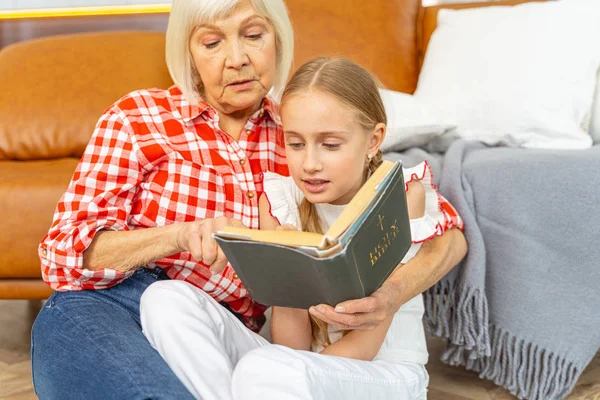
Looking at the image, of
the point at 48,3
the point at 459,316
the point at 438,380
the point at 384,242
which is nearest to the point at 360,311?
the point at 384,242

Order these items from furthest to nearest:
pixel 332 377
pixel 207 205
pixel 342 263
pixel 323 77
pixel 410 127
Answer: pixel 410 127 → pixel 207 205 → pixel 323 77 → pixel 332 377 → pixel 342 263

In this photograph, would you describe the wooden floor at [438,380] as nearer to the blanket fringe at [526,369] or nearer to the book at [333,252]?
the blanket fringe at [526,369]

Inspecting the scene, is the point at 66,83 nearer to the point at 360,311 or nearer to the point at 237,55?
the point at 237,55

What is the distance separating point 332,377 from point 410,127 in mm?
1009

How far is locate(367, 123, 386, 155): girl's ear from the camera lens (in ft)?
4.27

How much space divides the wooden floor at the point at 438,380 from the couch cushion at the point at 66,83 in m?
0.56

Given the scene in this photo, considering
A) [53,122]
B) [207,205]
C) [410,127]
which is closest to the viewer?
[207,205]

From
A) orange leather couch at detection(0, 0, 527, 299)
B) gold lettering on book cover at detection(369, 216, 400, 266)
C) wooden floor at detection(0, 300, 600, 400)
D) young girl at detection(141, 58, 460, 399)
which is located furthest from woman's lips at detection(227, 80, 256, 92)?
wooden floor at detection(0, 300, 600, 400)

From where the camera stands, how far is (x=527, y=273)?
5.15 feet

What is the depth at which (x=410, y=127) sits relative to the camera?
6.42 ft

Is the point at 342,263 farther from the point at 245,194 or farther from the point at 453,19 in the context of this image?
the point at 453,19

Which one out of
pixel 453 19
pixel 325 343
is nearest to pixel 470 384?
pixel 325 343

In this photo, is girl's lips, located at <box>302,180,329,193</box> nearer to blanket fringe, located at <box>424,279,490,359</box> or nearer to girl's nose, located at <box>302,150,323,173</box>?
girl's nose, located at <box>302,150,323,173</box>

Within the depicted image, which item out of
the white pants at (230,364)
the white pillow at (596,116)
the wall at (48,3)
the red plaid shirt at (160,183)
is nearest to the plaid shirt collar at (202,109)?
the red plaid shirt at (160,183)
